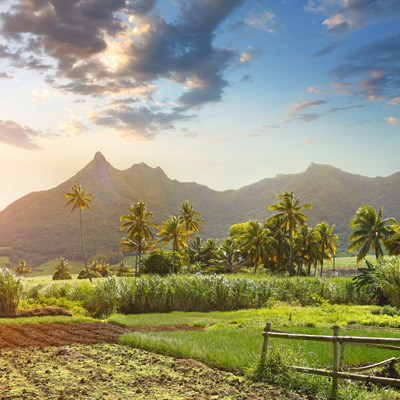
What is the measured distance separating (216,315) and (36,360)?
20.7 metres

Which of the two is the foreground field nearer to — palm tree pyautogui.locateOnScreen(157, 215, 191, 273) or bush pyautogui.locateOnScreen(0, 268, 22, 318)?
bush pyautogui.locateOnScreen(0, 268, 22, 318)

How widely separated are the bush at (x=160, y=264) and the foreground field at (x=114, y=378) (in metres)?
61.0

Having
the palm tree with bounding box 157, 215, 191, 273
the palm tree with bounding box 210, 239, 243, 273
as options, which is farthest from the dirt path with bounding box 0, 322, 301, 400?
the palm tree with bounding box 157, 215, 191, 273

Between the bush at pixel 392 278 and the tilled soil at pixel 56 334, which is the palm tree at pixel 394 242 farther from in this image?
the tilled soil at pixel 56 334

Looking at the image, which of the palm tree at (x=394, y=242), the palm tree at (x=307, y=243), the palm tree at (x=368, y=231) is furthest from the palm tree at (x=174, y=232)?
the palm tree at (x=394, y=242)

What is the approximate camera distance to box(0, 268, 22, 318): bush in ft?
104

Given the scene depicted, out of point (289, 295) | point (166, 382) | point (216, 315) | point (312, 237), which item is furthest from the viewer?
point (312, 237)

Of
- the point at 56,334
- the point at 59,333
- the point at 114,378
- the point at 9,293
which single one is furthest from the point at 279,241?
the point at 114,378

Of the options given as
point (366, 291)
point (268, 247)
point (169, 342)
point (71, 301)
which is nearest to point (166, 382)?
point (169, 342)

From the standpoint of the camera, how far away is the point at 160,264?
79875 mm

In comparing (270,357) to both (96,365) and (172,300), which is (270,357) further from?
(172,300)

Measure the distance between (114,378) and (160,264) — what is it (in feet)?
218

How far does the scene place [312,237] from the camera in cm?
9712

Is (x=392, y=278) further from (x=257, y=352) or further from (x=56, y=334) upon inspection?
(x=56, y=334)
